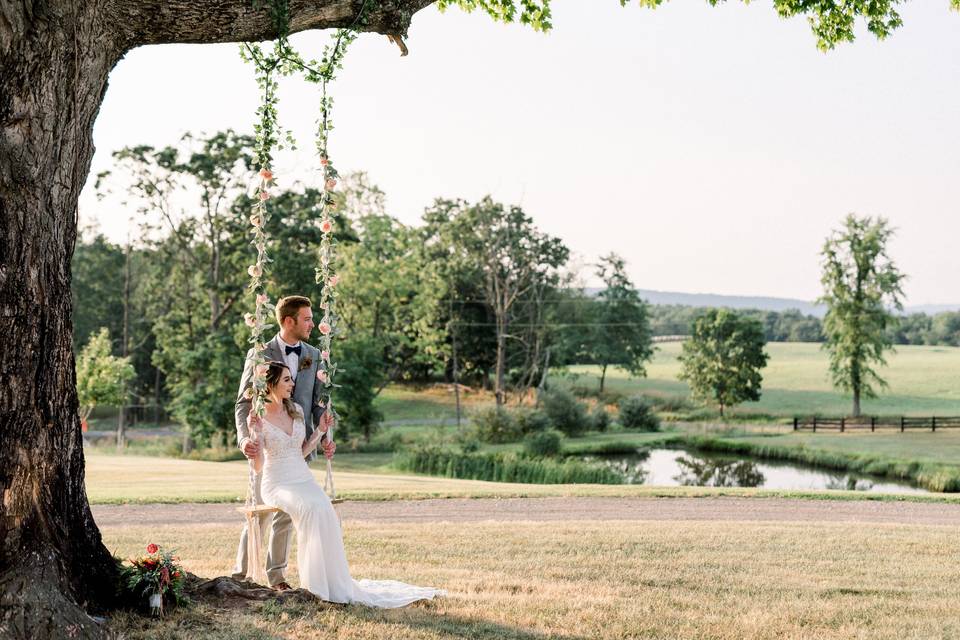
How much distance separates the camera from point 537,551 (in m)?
10.0

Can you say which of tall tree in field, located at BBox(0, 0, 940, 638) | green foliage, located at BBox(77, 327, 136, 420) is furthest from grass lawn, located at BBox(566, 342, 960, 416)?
tall tree in field, located at BBox(0, 0, 940, 638)

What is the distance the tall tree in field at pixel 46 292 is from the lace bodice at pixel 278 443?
1.27 meters

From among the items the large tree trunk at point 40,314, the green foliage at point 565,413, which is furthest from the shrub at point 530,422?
the large tree trunk at point 40,314

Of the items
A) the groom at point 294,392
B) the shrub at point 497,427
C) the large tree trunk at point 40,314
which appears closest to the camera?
the large tree trunk at point 40,314

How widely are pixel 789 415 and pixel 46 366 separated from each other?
162ft

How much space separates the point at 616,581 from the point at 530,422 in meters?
29.4

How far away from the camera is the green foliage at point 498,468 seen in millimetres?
25672

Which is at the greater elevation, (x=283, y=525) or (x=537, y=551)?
(x=283, y=525)

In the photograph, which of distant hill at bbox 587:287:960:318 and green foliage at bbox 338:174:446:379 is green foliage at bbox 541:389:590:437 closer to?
green foliage at bbox 338:174:446:379

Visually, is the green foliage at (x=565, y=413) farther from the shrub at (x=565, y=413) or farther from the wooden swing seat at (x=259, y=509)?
the wooden swing seat at (x=259, y=509)

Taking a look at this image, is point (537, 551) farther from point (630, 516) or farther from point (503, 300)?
point (503, 300)

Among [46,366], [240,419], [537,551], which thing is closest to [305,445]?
[240,419]

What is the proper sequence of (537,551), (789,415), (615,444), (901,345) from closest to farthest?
Result: 1. (537,551)
2. (615,444)
3. (789,415)
4. (901,345)

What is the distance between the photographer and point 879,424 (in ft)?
137
